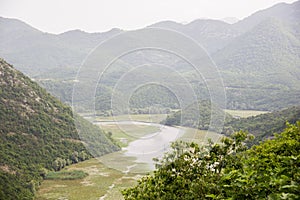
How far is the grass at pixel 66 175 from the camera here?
2161 centimetres

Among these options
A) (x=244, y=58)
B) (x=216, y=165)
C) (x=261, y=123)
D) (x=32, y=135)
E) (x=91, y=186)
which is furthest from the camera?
(x=244, y=58)

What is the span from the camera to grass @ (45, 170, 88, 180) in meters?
21.6

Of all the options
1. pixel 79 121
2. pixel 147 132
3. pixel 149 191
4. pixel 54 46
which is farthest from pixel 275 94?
pixel 54 46

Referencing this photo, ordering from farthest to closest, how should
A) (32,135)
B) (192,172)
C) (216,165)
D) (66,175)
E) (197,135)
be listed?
(32,135) < (66,175) < (197,135) < (192,172) < (216,165)

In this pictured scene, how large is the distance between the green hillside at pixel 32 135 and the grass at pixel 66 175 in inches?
20.2

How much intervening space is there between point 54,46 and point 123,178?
507 feet

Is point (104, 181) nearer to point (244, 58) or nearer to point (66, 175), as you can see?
point (66, 175)

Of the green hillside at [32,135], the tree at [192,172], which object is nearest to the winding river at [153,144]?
the green hillside at [32,135]

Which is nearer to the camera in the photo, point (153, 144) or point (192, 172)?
point (192, 172)

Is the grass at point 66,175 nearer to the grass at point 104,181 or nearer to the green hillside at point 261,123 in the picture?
the grass at point 104,181

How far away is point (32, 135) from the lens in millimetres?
24594

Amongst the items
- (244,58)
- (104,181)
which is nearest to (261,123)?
(104,181)

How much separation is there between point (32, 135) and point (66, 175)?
4432mm

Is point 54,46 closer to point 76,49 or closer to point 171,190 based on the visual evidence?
point 76,49
